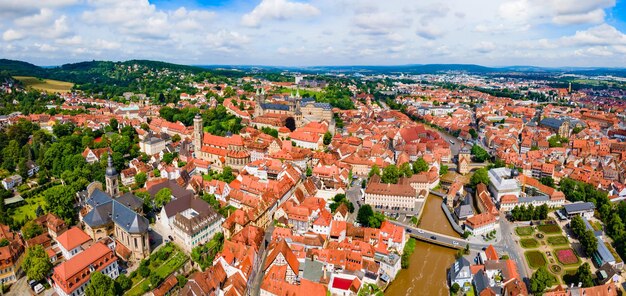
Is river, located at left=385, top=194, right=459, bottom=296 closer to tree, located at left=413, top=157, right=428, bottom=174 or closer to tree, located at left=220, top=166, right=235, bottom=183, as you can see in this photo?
tree, located at left=413, top=157, right=428, bottom=174

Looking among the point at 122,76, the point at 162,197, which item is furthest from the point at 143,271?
the point at 122,76

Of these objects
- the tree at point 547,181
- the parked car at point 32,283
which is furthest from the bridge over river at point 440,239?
the parked car at point 32,283

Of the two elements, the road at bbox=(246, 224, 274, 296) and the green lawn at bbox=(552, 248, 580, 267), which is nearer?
the road at bbox=(246, 224, 274, 296)

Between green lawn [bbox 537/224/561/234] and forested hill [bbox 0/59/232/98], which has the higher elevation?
forested hill [bbox 0/59/232/98]

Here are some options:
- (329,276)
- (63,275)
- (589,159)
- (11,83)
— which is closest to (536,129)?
(589,159)

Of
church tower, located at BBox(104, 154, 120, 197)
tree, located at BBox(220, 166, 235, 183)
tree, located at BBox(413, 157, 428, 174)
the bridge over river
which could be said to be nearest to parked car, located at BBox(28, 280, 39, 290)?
church tower, located at BBox(104, 154, 120, 197)

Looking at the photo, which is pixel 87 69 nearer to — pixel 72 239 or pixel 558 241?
pixel 72 239
